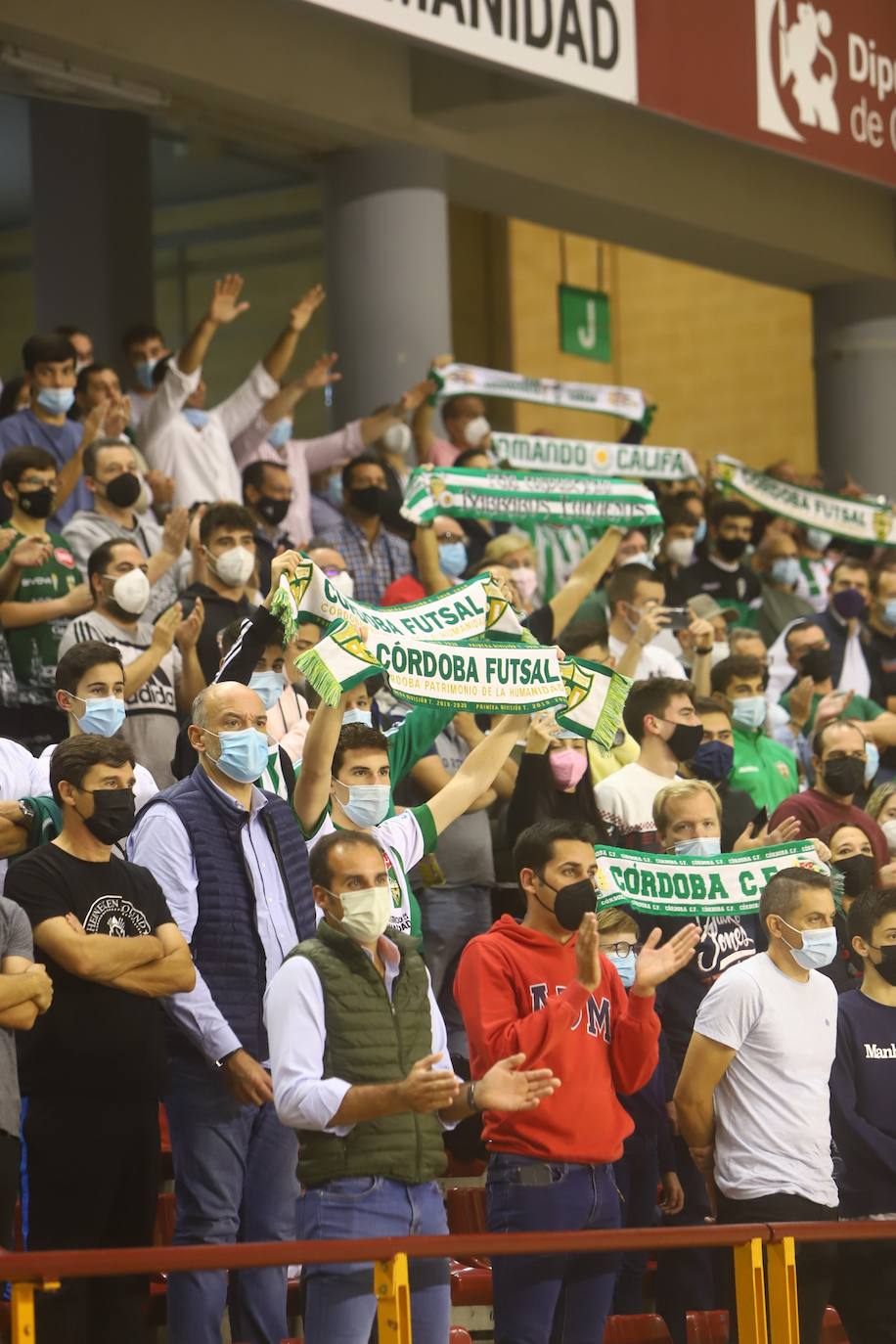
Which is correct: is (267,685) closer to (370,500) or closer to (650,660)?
(650,660)

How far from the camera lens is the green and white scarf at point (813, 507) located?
12.2 m

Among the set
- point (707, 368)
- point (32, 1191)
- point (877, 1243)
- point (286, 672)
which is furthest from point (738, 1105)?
point (707, 368)

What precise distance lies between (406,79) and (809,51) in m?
2.90

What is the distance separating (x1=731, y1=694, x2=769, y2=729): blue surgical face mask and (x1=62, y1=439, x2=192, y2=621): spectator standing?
7.05 feet

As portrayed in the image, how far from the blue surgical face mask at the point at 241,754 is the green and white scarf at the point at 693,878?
1205 mm

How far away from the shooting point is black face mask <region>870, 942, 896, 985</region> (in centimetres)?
652

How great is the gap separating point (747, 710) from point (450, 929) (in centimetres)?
166

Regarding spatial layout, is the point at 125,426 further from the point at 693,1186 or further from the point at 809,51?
the point at 809,51

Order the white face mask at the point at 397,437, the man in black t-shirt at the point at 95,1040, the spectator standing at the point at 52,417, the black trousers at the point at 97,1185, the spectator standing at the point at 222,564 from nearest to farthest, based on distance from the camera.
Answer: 1. the black trousers at the point at 97,1185
2. the man in black t-shirt at the point at 95,1040
3. the spectator standing at the point at 222,564
4. the spectator standing at the point at 52,417
5. the white face mask at the point at 397,437

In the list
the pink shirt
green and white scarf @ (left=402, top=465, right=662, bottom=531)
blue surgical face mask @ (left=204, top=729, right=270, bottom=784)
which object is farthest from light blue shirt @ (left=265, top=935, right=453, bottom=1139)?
the pink shirt

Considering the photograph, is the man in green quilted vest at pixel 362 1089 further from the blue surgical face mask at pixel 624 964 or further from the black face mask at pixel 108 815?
the blue surgical face mask at pixel 624 964

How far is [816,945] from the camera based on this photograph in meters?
6.12

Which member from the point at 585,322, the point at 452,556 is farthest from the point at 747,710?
the point at 585,322

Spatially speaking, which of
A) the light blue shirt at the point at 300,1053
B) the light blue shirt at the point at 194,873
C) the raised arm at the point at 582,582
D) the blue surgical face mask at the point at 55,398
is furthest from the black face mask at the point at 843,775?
the blue surgical face mask at the point at 55,398
